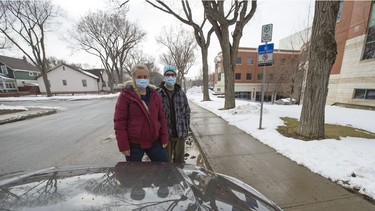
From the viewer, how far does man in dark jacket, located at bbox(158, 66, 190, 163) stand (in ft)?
9.57

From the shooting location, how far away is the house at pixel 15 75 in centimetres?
3880

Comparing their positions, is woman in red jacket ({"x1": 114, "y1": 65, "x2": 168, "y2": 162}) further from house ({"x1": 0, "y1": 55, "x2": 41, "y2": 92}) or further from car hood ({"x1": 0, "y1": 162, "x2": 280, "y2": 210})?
house ({"x1": 0, "y1": 55, "x2": 41, "y2": 92})

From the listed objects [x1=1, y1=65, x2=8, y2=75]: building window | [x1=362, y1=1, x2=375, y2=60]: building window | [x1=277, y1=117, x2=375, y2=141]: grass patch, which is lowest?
[x1=277, y1=117, x2=375, y2=141]: grass patch

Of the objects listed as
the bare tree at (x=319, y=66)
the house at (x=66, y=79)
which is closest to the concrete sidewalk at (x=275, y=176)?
the bare tree at (x=319, y=66)

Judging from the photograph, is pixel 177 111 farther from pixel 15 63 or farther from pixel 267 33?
pixel 15 63

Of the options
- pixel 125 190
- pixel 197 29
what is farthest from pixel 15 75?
pixel 125 190

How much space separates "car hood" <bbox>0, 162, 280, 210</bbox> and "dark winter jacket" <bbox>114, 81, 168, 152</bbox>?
0.51 m

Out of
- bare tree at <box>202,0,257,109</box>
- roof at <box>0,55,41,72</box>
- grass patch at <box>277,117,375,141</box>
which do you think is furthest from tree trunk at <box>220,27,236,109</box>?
roof at <box>0,55,41,72</box>

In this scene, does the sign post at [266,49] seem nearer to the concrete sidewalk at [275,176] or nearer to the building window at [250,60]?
the concrete sidewalk at [275,176]

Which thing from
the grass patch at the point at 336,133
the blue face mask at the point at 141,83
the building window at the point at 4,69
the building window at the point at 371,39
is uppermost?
the building window at the point at 4,69

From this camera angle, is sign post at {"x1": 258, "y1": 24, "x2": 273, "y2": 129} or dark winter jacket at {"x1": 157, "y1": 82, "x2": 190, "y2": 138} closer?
dark winter jacket at {"x1": 157, "y1": 82, "x2": 190, "y2": 138}

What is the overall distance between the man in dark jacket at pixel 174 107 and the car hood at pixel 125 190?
3.77 feet

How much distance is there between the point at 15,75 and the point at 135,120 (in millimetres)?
55877

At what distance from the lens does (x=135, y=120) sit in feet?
7.68
